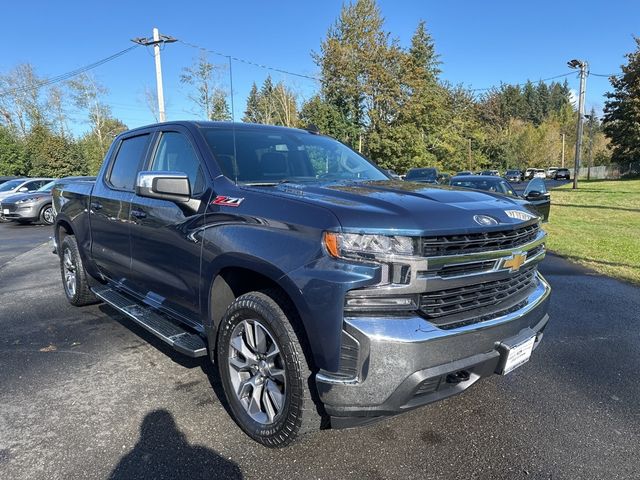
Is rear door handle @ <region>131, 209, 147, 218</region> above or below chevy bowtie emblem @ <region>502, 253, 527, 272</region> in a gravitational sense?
above

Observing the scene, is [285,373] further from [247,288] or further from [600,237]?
[600,237]

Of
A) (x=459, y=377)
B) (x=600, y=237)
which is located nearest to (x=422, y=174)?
(x=600, y=237)

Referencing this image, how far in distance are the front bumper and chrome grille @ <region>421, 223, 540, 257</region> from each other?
356 millimetres

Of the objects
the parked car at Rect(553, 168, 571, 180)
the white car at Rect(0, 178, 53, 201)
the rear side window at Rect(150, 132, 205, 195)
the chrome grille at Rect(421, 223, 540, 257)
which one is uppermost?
the rear side window at Rect(150, 132, 205, 195)

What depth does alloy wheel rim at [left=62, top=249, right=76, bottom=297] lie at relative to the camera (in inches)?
216

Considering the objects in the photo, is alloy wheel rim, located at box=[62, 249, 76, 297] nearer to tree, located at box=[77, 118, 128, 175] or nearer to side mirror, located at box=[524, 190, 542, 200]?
side mirror, located at box=[524, 190, 542, 200]

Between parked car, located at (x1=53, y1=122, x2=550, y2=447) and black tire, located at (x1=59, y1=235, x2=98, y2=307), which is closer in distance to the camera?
parked car, located at (x1=53, y1=122, x2=550, y2=447)

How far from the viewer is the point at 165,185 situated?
9.93ft

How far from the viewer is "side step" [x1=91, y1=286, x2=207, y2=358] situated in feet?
Result: 10.4

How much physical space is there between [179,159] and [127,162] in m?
1.06

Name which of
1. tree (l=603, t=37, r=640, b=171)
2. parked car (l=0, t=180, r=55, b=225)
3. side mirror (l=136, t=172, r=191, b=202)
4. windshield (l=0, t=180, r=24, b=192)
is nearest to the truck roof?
side mirror (l=136, t=172, r=191, b=202)

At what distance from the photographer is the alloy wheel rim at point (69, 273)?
216 inches

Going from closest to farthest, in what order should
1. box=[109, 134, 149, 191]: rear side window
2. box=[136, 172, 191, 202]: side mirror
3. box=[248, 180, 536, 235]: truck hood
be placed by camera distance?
box=[248, 180, 536, 235]: truck hood, box=[136, 172, 191, 202]: side mirror, box=[109, 134, 149, 191]: rear side window

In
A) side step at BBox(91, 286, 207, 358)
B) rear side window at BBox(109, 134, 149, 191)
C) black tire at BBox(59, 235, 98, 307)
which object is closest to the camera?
side step at BBox(91, 286, 207, 358)
